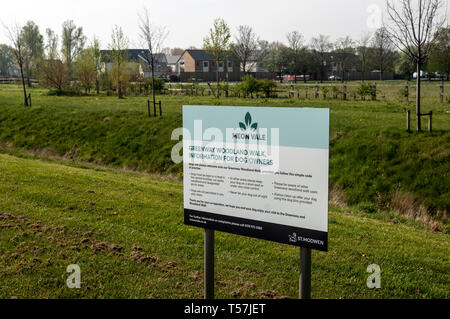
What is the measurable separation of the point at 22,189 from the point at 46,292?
5567mm

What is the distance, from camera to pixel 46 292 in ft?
20.8

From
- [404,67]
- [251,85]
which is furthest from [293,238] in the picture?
[404,67]

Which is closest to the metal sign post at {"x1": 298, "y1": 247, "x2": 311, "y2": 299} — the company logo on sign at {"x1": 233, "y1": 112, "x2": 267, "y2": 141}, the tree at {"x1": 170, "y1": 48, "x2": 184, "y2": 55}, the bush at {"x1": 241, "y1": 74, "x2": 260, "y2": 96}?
the company logo on sign at {"x1": 233, "y1": 112, "x2": 267, "y2": 141}

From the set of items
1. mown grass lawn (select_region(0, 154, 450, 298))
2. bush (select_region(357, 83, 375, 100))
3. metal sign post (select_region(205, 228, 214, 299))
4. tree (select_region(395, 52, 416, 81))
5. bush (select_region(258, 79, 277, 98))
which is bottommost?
mown grass lawn (select_region(0, 154, 450, 298))

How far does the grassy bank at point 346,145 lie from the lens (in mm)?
12977

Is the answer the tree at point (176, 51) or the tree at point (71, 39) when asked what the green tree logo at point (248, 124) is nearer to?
the tree at point (71, 39)

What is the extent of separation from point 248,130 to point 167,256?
3390 millimetres

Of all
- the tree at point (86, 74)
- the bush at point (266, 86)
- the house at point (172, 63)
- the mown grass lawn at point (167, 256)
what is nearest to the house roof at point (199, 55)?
the house at point (172, 63)

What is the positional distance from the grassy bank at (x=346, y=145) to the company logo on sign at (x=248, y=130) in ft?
28.7

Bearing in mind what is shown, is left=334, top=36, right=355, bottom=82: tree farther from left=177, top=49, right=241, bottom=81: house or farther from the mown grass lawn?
the mown grass lawn

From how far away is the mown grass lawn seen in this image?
6.46 metres

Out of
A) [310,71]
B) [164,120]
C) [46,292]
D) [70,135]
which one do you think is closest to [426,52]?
[164,120]

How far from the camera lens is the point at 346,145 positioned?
1567cm

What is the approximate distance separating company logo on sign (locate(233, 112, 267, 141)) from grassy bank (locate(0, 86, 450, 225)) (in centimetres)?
875
